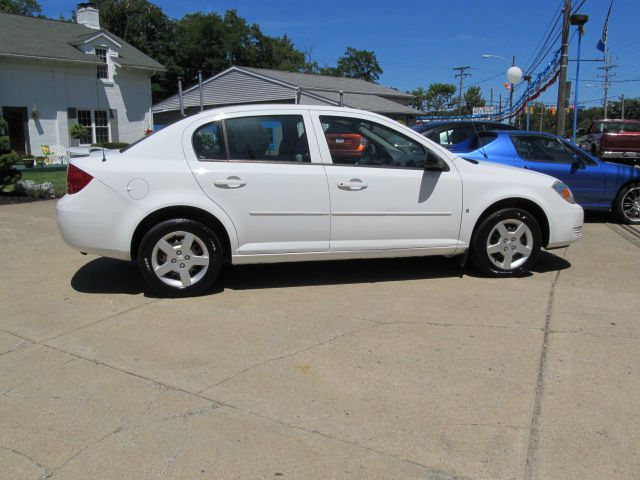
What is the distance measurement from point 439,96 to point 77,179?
284 feet

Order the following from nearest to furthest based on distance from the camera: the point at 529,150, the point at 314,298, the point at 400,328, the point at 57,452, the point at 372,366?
the point at 57,452 → the point at 372,366 → the point at 400,328 → the point at 314,298 → the point at 529,150

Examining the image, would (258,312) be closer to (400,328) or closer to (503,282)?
(400,328)

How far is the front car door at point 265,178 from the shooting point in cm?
506

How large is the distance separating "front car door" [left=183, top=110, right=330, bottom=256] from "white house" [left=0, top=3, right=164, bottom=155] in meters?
20.4

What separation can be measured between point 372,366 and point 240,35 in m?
55.6

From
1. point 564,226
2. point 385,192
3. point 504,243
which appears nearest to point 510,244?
point 504,243

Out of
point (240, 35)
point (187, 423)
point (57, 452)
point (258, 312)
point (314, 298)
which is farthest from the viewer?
point (240, 35)

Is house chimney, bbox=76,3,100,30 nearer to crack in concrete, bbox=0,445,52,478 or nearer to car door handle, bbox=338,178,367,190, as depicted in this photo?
car door handle, bbox=338,178,367,190

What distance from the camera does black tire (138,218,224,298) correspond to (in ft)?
16.4

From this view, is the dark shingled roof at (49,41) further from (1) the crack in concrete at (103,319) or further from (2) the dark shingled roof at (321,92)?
(1) the crack in concrete at (103,319)

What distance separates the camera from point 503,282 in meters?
5.74

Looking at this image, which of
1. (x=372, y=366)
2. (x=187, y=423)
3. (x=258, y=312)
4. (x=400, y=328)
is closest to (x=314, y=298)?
(x=258, y=312)

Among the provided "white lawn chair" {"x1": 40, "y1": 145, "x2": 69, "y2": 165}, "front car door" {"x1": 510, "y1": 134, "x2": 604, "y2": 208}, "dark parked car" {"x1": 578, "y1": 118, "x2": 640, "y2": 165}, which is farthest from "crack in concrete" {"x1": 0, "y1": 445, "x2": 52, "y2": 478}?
"white lawn chair" {"x1": 40, "y1": 145, "x2": 69, "y2": 165}

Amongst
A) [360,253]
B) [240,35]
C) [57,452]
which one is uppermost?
[240,35]
